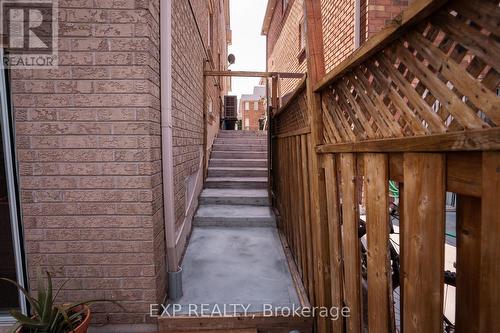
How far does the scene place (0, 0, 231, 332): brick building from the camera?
1872 mm

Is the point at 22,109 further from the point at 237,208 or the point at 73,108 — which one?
the point at 237,208

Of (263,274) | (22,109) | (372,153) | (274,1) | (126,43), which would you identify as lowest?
(263,274)

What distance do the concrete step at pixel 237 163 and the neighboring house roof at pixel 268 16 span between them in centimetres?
817

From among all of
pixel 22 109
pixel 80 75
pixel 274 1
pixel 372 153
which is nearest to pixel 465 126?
pixel 372 153

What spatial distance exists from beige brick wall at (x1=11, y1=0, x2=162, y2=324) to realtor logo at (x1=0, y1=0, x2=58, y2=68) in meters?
0.06

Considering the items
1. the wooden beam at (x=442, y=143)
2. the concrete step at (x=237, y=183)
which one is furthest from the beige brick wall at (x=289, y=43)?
the wooden beam at (x=442, y=143)

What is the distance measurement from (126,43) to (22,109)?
854mm

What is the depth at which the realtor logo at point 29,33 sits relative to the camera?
1.83 meters

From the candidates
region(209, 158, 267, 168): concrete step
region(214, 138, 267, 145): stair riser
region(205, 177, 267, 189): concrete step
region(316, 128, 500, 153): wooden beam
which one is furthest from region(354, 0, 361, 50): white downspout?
region(316, 128, 500, 153): wooden beam

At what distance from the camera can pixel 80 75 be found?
74.4 inches

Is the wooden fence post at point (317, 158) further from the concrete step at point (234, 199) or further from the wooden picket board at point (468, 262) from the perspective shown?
the concrete step at point (234, 199)

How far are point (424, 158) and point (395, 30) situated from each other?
0.46m

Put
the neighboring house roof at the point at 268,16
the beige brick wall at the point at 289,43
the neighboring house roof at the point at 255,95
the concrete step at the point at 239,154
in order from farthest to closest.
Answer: the neighboring house roof at the point at 255,95, the neighboring house roof at the point at 268,16, the beige brick wall at the point at 289,43, the concrete step at the point at 239,154

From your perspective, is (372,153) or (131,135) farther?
(131,135)
